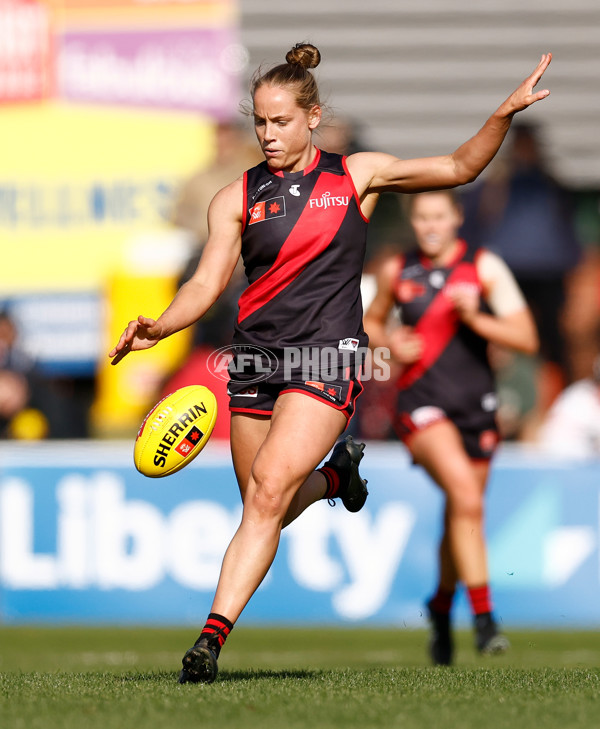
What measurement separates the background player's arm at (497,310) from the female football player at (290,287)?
6.80 ft

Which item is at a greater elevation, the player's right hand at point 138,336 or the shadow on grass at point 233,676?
the player's right hand at point 138,336

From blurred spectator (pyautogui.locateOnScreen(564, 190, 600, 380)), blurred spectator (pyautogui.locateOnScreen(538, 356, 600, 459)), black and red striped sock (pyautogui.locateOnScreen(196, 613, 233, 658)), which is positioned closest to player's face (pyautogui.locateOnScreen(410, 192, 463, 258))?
blurred spectator (pyautogui.locateOnScreen(538, 356, 600, 459))

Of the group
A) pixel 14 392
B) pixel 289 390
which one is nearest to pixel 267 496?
pixel 289 390

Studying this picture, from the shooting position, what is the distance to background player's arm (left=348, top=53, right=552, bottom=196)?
5094 millimetres

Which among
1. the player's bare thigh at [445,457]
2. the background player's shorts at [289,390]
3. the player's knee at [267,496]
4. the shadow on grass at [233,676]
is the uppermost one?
the background player's shorts at [289,390]

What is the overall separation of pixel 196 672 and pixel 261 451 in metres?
0.84

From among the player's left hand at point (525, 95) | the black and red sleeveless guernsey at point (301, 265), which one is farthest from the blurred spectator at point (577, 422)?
the player's left hand at point (525, 95)

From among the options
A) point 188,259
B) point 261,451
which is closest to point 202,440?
point 261,451

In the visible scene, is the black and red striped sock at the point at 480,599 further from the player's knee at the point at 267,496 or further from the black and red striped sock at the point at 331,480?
the player's knee at the point at 267,496

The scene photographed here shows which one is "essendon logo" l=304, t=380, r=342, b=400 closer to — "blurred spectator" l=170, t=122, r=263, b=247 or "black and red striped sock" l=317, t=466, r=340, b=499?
"black and red striped sock" l=317, t=466, r=340, b=499

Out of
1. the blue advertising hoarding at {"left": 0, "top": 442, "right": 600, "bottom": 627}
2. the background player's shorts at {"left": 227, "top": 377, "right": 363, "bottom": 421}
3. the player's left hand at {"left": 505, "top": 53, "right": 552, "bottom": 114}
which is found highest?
the player's left hand at {"left": 505, "top": 53, "right": 552, "bottom": 114}

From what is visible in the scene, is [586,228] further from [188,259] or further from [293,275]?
[293,275]

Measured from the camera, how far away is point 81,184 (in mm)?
13109

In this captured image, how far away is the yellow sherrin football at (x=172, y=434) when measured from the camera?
16.8ft
